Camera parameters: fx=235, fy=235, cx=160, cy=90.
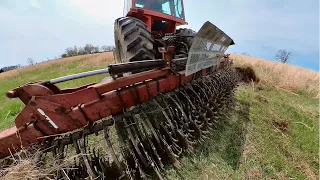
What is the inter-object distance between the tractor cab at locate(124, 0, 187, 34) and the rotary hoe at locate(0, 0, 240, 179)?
3.43 ft

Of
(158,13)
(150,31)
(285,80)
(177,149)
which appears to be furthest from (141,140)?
(285,80)

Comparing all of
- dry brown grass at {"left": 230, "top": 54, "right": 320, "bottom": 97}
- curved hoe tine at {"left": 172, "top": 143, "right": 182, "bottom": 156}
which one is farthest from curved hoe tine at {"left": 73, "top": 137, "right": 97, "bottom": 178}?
dry brown grass at {"left": 230, "top": 54, "right": 320, "bottom": 97}

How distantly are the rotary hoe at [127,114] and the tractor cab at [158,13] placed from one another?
1046mm

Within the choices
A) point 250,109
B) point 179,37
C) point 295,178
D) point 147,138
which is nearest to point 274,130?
point 250,109

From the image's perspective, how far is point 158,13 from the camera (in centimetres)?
428

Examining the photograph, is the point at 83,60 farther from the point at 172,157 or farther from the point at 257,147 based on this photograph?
the point at 172,157

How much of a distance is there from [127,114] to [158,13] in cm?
266

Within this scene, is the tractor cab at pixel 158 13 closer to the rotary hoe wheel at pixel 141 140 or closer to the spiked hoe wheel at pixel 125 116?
the spiked hoe wheel at pixel 125 116

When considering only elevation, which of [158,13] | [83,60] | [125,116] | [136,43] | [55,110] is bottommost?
[83,60]

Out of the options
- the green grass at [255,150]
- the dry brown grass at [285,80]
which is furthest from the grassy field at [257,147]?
the dry brown grass at [285,80]

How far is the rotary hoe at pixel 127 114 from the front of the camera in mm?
1819

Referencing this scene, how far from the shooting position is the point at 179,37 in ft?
12.7

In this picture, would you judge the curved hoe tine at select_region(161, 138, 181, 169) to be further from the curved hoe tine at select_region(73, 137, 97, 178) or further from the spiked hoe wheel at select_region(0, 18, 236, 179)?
the curved hoe tine at select_region(73, 137, 97, 178)

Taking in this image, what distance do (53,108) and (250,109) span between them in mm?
3677
